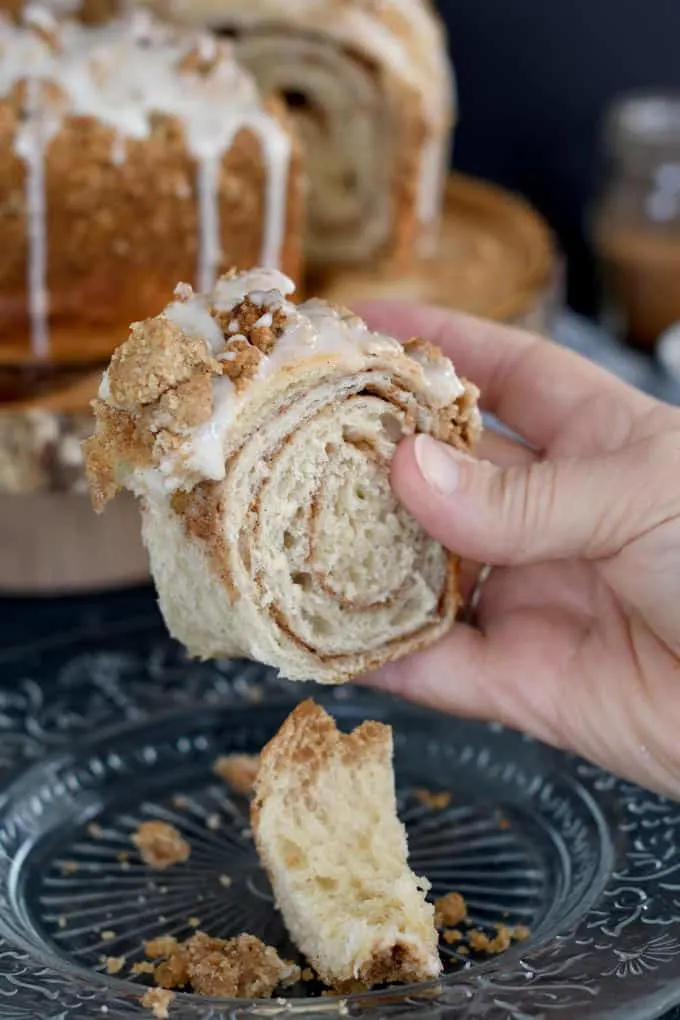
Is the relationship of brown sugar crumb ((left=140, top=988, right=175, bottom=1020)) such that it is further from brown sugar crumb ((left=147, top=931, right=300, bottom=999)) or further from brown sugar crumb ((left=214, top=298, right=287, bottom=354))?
brown sugar crumb ((left=214, top=298, right=287, bottom=354))

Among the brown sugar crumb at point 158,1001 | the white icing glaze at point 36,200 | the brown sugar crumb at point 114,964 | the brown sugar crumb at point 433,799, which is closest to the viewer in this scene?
the brown sugar crumb at point 158,1001

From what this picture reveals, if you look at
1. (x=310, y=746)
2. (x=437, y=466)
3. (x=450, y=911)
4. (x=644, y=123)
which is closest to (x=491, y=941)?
(x=450, y=911)

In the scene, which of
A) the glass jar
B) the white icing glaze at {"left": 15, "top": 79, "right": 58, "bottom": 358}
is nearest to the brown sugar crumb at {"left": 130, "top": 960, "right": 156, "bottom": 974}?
the white icing glaze at {"left": 15, "top": 79, "right": 58, "bottom": 358}

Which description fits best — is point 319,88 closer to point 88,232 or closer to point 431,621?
point 88,232

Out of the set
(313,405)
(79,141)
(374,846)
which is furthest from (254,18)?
(374,846)

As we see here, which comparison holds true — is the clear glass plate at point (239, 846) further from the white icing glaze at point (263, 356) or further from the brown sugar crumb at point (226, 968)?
the white icing glaze at point (263, 356)

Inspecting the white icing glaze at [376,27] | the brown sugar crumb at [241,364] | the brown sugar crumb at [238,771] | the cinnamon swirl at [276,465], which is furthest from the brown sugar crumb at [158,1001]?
the white icing glaze at [376,27]
